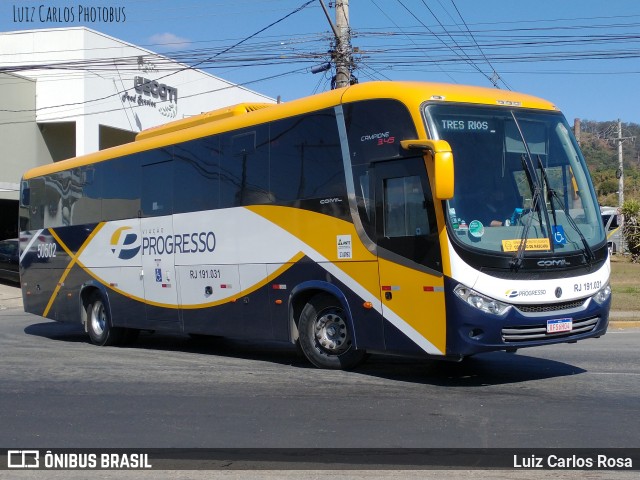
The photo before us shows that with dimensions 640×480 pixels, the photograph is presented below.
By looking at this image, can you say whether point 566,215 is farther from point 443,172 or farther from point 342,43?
point 342,43

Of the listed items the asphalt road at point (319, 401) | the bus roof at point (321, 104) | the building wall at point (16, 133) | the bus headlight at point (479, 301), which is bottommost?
the asphalt road at point (319, 401)

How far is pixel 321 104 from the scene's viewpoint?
1095 centimetres

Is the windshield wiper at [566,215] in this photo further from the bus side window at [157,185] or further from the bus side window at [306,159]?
the bus side window at [157,185]

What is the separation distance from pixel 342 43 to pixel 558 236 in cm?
1323

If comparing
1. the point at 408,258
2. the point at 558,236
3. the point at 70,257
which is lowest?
the point at 408,258

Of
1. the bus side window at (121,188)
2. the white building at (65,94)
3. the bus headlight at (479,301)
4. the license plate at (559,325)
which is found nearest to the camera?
the bus headlight at (479,301)

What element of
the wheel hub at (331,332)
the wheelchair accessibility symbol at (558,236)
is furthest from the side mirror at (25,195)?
the wheelchair accessibility symbol at (558,236)

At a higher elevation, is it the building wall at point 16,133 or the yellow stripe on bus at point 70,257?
the building wall at point 16,133

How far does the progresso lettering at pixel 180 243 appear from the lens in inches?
501

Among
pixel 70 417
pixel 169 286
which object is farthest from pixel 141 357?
pixel 70 417

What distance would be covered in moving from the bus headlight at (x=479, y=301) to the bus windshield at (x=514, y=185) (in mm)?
483

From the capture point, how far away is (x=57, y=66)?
31.8m

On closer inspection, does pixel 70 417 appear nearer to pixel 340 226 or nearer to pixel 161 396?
pixel 161 396

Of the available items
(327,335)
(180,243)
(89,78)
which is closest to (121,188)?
(180,243)
